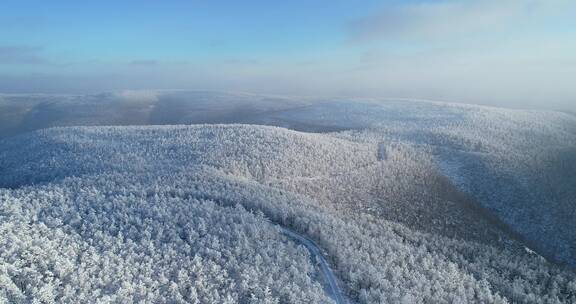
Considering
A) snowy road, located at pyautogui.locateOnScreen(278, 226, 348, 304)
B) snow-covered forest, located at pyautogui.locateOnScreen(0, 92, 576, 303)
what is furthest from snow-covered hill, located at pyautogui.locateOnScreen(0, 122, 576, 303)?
snowy road, located at pyautogui.locateOnScreen(278, 226, 348, 304)

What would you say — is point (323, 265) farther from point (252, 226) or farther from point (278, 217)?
point (278, 217)

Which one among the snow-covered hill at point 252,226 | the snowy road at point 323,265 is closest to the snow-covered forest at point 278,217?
the snow-covered hill at point 252,226

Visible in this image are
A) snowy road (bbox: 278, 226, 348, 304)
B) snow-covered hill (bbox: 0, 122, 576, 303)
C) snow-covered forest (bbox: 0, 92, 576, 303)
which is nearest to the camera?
snow-covered hill (bbox: 0, 122, 576, 303)

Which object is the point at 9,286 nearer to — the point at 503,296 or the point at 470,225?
the point at 503,296

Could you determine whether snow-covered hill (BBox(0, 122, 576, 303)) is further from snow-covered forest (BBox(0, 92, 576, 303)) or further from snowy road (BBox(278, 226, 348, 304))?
snowy road (BBox(278, 226, 348, 304))

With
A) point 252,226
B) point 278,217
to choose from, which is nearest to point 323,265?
point 252,226
